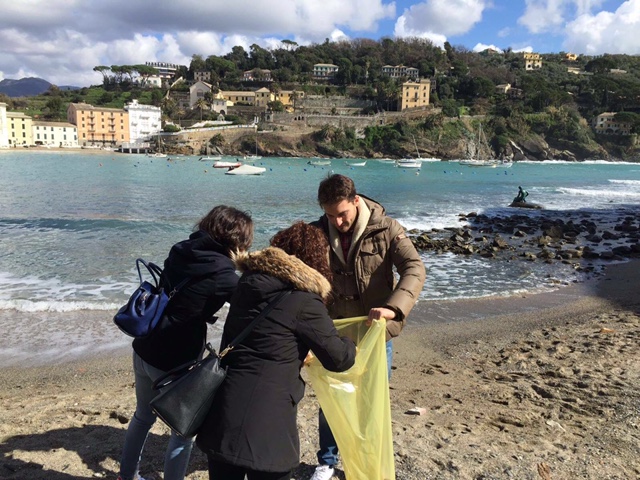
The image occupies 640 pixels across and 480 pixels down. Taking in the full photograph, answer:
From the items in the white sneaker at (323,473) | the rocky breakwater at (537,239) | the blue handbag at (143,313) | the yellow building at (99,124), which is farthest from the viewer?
the yellow building at (99,124)

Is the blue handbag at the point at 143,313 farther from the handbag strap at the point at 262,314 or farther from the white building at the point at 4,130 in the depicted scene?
the white building at the point at 4,130

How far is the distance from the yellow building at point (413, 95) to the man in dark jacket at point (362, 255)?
12472cm

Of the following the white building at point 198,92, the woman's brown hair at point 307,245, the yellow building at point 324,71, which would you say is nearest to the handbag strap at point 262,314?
the woman's brown hair at point 307,245

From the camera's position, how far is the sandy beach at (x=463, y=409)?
3.51 m

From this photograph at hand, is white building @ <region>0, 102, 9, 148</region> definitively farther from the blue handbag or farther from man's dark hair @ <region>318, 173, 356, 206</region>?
man's dark hair @ <region>318, 173, 356, 206</region>

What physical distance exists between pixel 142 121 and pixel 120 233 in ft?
331

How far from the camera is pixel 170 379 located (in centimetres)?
249

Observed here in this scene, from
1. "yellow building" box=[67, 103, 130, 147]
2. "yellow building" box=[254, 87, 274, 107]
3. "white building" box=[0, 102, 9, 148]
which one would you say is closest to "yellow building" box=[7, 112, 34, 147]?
"white building" box=[0, 102, 9, 148]

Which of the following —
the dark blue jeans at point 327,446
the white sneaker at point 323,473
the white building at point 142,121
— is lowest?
the white sneaker at point 323,473

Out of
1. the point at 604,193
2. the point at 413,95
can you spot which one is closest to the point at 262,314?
the point at 604,193

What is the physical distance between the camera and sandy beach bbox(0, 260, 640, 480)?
3.51 meters

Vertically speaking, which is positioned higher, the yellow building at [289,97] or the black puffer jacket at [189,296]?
the yellow building at [289,97]

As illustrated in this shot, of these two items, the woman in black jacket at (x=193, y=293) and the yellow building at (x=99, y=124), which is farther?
the yellow building at (x=99, y=124)

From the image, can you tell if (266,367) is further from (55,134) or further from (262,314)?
(55,134)
